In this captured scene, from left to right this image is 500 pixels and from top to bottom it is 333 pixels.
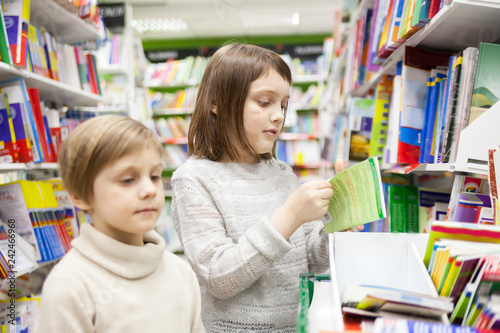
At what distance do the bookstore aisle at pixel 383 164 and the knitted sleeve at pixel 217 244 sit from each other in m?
0.13

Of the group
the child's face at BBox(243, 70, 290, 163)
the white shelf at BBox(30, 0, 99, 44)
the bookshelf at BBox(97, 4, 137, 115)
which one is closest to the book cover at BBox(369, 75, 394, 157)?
the child's face at BBox(243, 70, 290, 163)

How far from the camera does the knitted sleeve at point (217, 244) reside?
0.87 m

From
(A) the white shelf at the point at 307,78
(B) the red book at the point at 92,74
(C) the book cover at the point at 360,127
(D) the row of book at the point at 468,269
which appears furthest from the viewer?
(A) the white shelf at the point at 307,78

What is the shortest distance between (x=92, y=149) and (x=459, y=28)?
3.68 feet

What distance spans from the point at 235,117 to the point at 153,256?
1.53ft

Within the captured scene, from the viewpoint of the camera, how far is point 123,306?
2.30 feet

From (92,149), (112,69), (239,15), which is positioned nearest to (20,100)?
(92,149)

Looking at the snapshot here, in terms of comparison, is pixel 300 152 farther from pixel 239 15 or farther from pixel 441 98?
pixel 441 98

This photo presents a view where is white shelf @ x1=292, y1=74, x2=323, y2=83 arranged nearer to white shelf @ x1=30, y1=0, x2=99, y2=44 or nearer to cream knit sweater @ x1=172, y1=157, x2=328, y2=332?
white shelf @ x1=30, y1=0, x2=99, y2=44

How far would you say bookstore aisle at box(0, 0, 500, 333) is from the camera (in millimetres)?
642

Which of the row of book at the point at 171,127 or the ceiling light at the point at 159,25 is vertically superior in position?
the ceiling light at the point at 159,25

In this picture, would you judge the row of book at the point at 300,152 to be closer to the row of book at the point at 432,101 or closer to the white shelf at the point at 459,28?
the row of book at the point at 432,101

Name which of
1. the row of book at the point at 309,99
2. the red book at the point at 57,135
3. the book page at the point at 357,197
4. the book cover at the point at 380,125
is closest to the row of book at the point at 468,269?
the book page at the point at 357,197

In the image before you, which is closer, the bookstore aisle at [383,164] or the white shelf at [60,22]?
the bookstore aisle at [383,164]
